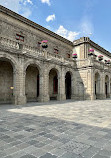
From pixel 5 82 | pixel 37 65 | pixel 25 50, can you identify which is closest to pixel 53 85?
pixel 37 65

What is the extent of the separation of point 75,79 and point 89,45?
8111 millimetres

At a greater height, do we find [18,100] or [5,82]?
[5,82]

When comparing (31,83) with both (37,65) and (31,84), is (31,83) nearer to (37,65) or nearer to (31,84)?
(31,84)

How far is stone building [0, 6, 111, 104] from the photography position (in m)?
12.8

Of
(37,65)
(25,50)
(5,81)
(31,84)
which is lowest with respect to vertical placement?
(31,84)

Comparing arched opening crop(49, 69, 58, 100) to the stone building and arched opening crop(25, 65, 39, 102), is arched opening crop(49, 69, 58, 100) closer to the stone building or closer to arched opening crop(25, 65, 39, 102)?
the stone building

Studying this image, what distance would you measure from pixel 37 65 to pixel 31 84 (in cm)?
339

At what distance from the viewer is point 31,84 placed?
55.8ft

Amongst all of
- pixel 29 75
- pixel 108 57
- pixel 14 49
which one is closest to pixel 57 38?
pixel 29 75

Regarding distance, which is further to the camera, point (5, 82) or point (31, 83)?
point (31, 83)

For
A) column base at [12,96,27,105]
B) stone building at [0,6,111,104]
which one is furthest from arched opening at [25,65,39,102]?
column base at [12,96,27,105]

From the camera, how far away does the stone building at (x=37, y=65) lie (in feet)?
42.1

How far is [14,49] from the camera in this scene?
12531 millimetres

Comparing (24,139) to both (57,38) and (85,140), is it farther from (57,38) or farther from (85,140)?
(57,38)
